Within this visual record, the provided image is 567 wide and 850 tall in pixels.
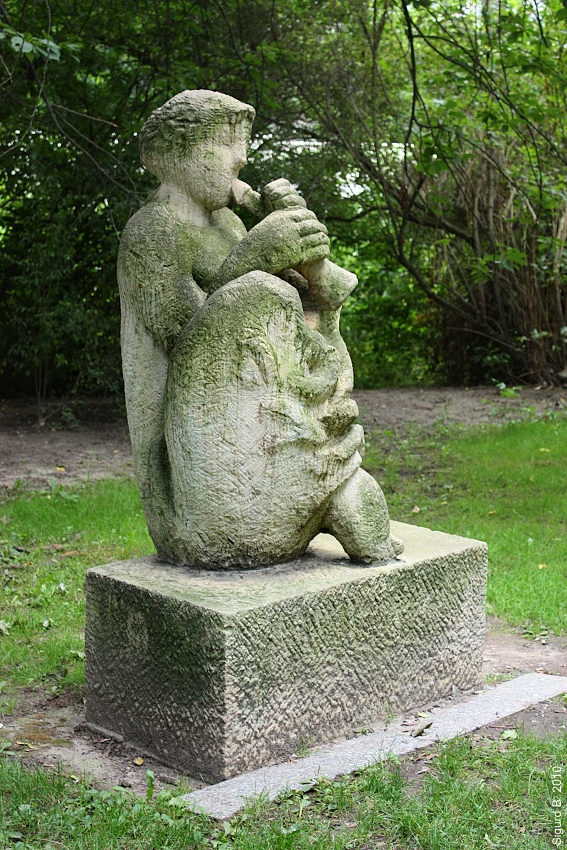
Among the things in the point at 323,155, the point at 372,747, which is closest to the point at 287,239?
the point at 372,747

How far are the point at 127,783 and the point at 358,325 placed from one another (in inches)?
453

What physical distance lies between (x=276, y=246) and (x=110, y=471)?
4.94 metres

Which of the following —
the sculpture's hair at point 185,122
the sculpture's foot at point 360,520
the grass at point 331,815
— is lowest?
the grass at point 331,815

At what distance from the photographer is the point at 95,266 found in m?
10.2

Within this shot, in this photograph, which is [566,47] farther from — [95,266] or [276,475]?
[276,475]

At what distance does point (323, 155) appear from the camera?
36.2ft

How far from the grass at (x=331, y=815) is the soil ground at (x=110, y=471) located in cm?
17

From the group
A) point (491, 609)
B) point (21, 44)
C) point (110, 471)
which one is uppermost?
point (21, 44)

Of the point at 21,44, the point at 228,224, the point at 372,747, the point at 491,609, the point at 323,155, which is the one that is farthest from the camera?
the point at 323,155

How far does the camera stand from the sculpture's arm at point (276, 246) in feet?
11.1

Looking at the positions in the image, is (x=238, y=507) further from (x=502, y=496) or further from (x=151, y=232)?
(x=502, y=496)

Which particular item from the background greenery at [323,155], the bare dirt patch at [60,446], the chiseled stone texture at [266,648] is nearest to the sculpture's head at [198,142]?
the chiseled stone texture at [266,648]

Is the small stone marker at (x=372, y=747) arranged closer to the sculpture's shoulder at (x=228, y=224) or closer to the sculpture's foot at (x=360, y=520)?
the sculpture's foot at (x=360, y=520)

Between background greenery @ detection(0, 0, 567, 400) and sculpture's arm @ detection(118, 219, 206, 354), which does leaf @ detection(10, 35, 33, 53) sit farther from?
sculpture's arm @ detection(118, 219, 206, 354)
